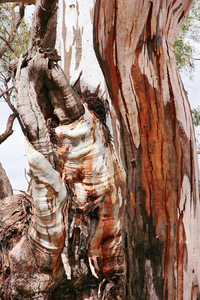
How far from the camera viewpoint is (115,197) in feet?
6.77

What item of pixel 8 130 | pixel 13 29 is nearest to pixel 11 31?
pixel 13 29

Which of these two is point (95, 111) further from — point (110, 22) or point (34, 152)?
point (110, 22)

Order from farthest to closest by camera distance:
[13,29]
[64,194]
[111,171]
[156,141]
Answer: [13,29] → [111,171] → [64,194] → [156,141]

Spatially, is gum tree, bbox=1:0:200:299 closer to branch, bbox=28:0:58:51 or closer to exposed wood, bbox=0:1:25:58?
branch, bbox=28:0:58:51

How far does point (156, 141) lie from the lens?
1.18 metres

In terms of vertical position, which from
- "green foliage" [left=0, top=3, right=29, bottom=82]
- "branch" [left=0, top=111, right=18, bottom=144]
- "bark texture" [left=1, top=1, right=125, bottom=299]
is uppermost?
"green foliage" [left=0, top=3, right=29, bottom=82]

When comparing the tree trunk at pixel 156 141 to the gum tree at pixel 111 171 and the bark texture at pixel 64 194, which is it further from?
the bark texture at pixel 64 194

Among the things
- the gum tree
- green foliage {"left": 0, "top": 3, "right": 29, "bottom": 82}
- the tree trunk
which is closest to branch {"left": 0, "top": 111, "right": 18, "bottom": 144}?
green foliage {"left": 0, "top": 3, "right": 29, "bottom": 82}

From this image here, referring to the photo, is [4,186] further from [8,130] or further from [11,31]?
[11,31]

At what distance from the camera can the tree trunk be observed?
3.83 ft

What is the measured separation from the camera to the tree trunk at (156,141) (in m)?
1.17

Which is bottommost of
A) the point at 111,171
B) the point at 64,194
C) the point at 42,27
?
the point at 64,194

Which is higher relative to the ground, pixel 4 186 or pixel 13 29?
pixel 13 29

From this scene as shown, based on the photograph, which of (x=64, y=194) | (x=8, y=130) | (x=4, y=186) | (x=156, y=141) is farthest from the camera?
(x=8, y=130)
